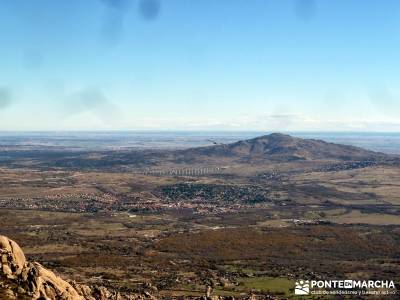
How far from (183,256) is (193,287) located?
29609 millimetres

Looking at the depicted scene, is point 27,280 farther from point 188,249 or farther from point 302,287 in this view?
point 188,249

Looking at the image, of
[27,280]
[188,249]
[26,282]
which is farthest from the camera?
[188,249]

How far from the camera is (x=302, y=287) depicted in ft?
323

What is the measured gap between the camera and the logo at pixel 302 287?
95.6 m

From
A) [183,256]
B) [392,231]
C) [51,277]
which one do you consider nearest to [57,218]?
[183,256]

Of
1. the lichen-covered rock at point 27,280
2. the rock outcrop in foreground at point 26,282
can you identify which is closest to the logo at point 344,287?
the rock outcrop in foreground at point 26,282

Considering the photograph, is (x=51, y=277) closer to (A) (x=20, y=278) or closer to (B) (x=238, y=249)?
(A) (x=20, y=278)

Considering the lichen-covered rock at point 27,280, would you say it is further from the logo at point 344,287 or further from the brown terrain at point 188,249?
the logo at point 344,287

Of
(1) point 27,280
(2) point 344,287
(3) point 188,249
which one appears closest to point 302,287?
(2) point 344,287

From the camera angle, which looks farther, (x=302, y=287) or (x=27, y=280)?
(x=302, y=287)

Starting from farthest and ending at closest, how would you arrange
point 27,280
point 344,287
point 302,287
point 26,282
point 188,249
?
point 188,249, point 344,287, point 302,287, point 27,280, point 26,282

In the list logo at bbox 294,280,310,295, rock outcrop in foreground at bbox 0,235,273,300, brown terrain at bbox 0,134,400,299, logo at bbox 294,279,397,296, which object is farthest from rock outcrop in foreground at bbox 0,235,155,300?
logo at bbox 294,279,397,296

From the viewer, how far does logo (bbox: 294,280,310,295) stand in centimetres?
9556

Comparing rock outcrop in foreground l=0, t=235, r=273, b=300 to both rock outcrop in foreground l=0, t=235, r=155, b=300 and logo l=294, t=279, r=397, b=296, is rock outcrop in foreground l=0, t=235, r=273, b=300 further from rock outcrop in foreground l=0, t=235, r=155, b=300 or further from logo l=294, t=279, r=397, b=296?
logo l=294, t=279, r=397, b=296
